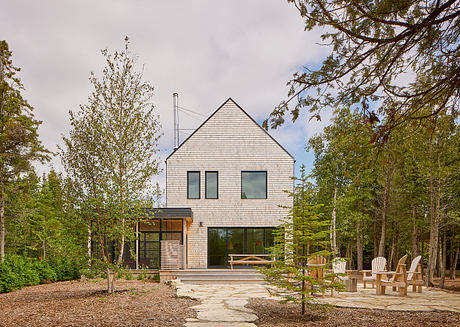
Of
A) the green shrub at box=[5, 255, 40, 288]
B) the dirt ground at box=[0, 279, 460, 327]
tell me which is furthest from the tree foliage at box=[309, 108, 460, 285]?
the green shrub at box=[5, 255, 40, 288]

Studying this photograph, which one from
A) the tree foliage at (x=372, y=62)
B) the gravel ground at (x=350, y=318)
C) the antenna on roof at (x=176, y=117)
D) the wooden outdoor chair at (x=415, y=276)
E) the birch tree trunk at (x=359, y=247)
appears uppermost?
the antenna on roof at (x=176, y=117)

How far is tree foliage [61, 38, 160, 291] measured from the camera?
26.5 ft

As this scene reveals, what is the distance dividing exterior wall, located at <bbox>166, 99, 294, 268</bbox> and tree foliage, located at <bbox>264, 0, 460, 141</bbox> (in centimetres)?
1146

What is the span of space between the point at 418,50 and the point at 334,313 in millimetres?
4174

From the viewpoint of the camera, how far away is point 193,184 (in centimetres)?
1661

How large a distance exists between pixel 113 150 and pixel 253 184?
919cm

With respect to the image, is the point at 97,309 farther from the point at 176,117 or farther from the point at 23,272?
the point at 176,117

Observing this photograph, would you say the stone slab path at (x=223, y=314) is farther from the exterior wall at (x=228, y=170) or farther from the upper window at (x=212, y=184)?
the upper window at (x=212, y=184)

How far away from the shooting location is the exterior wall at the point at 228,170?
Answer: 53.3 feet

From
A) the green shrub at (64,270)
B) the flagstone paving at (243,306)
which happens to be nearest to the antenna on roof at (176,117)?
the green shrub at (64,270)

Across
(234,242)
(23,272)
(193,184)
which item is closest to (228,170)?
(193,184)

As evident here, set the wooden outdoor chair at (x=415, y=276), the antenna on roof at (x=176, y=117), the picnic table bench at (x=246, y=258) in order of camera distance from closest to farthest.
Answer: the wooden outdoor chair at (x=415, y=276) < the picnic table bench at (x=246, y=258) < the antenna on roof at (x=176, y=117)

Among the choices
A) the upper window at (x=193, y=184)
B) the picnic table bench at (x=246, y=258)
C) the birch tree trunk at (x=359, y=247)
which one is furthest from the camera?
the birch tree trunk at (x=359, y=247)

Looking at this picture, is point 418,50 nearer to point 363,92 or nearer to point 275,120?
point 363,92
